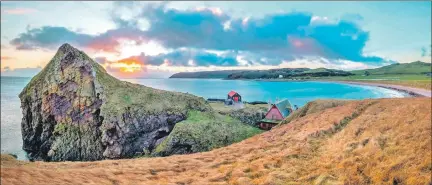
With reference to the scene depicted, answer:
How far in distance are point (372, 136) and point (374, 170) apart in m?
4.59

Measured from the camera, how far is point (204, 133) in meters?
31.6

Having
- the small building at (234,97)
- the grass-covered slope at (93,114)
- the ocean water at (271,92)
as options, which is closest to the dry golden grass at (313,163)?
the ocean water at (271,92)

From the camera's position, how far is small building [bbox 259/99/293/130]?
39.0 m

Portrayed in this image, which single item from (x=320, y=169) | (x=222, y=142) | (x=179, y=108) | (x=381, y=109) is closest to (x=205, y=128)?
(x=222, y=142)

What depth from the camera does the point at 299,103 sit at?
36.4m

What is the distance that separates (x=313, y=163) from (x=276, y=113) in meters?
26.6

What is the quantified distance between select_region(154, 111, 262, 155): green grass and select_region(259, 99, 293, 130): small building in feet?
14.9

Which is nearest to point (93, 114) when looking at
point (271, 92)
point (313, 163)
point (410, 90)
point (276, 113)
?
point (271, 92)

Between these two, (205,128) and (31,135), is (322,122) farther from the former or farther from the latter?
(31,135)

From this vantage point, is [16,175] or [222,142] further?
[222,142]

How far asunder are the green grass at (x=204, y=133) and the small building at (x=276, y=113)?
4.55m

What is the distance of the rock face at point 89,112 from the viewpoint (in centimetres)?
3459

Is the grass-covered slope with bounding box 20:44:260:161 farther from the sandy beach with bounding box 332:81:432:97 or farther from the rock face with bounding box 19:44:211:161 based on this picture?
the sandy beach with bounding box 332:81:432:97

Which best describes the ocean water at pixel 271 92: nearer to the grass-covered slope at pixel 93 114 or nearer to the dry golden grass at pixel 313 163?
the grass-covered slope at pixel 93 114
